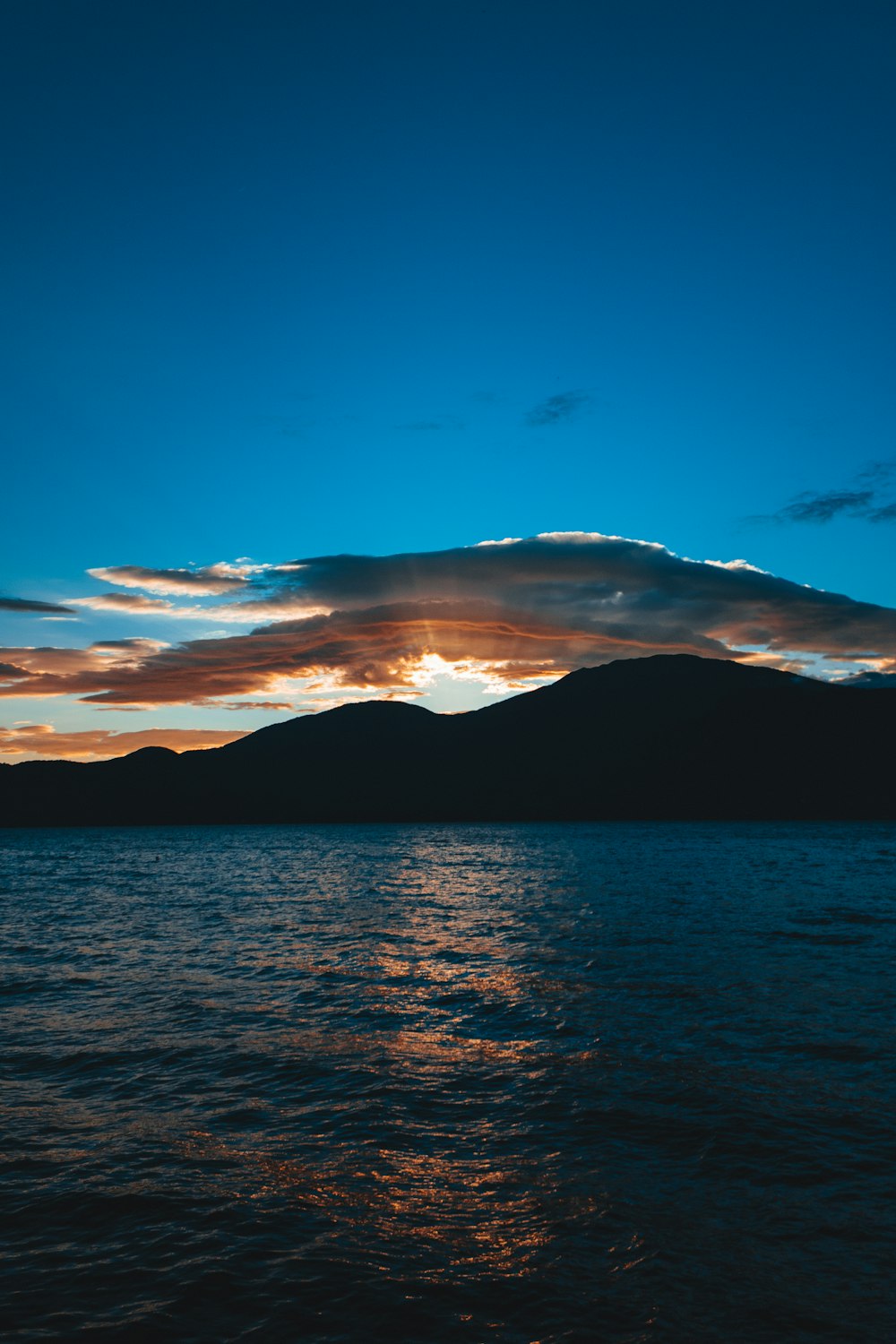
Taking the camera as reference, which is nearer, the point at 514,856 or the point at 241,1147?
the point at 241,1147

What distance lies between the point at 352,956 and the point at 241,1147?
20.1 metres

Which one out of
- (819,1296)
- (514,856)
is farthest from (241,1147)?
(514,856)

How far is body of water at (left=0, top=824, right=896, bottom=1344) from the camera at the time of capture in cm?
998

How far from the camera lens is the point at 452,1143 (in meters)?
14.7

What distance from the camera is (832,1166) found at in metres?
13.5

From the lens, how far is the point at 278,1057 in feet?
64.8

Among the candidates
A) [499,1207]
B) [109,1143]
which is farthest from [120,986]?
[499,1207]

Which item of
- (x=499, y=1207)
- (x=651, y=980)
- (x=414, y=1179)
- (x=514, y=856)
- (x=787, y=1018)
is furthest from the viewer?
(x=514, y=856)

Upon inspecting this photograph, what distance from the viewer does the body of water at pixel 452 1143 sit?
9.98 meters

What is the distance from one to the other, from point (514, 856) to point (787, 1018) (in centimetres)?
9270

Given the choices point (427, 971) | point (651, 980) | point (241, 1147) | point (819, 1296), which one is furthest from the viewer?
point (427, 971)

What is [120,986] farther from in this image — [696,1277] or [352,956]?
[696,1277]

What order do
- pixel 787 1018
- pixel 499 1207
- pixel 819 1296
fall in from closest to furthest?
pixel 819 1296 → pixel 499 1207 → pixel 787 1018

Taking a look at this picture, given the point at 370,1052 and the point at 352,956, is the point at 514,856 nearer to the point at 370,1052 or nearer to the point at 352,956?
the point at 352,956
